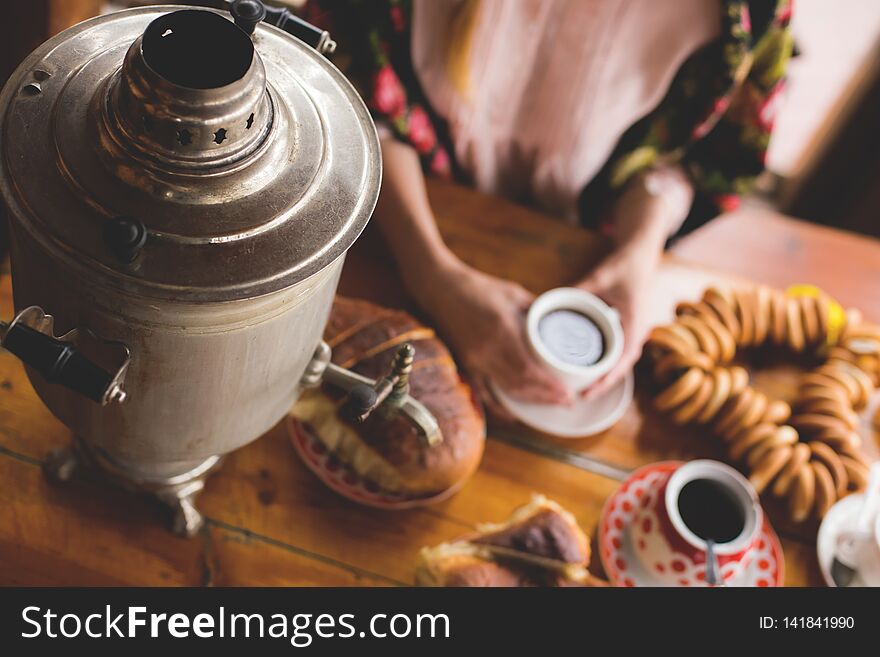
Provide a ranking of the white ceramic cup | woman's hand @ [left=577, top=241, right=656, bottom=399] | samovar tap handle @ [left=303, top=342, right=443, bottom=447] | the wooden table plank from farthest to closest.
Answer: the wooden table plank → woman's hand @ [left=577, top=241, right=656, bottom=399] → the white ceramic cup → samovar tap handle @ [left=303, top=342, right=443, bottom=447]

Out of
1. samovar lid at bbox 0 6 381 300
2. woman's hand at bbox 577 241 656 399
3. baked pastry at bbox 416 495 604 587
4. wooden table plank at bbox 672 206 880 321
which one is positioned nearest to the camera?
samovar lid at bbox 0 6 381 300

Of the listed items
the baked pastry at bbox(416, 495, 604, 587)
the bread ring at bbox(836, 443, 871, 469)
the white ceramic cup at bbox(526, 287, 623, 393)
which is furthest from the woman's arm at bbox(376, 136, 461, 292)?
the bread ring at bbox(836, 443, 871, 469)

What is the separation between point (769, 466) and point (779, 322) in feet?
0.85

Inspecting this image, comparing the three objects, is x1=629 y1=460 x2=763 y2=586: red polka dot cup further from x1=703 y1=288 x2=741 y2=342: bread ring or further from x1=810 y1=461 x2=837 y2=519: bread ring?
x1=703 y1=288 x2=741 y2=342: bread ring

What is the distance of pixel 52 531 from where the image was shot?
929 mm

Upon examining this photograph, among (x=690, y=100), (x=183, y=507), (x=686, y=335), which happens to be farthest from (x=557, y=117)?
(x=183, y=507)

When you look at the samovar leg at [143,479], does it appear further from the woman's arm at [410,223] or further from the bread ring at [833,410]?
the bread ring at [833,410]

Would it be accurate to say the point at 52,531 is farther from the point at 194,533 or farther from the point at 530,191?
the point at 530,191

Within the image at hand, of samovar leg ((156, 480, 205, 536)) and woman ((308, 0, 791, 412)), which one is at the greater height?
woman ((308, 0, 791, 412))

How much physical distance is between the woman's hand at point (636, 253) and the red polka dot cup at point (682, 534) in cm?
19

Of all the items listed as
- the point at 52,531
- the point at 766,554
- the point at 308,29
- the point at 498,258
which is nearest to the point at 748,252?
the point at 498,258

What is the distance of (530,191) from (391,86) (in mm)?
363

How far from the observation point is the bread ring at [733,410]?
1137 mm

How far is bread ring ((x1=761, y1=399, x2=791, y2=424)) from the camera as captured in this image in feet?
3.76
